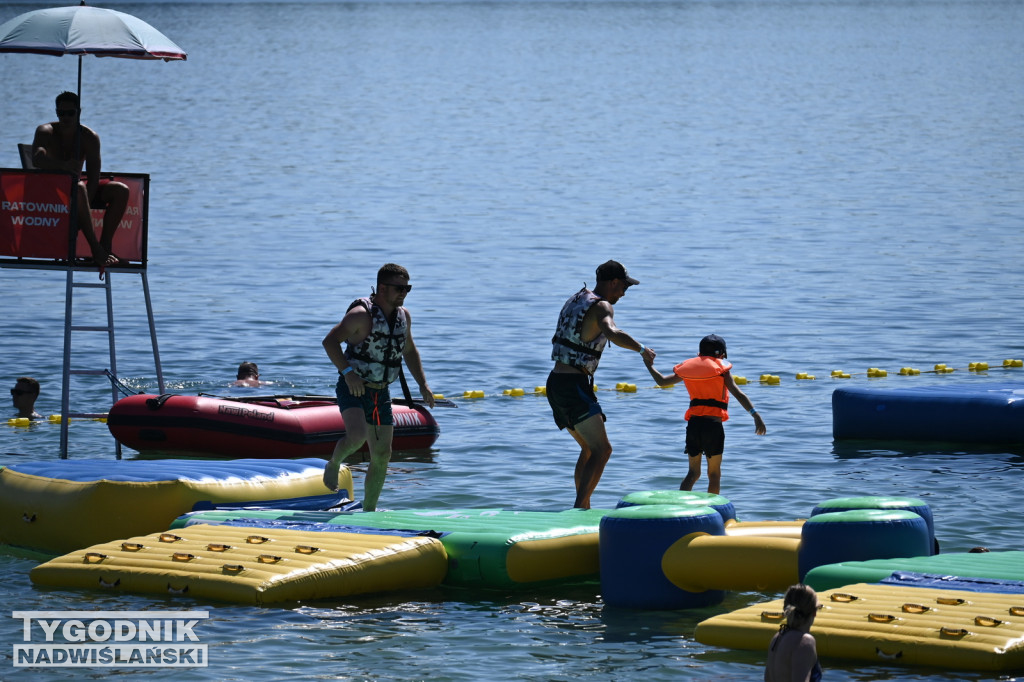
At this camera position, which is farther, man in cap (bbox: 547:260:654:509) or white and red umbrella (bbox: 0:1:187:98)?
white and red umbrella (bbox: 0:1:187:98)

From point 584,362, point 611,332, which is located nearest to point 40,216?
point 584,362

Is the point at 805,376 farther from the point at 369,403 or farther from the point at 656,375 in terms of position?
the point at 369,403

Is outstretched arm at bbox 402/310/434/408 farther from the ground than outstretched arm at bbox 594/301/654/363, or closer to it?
closer to it

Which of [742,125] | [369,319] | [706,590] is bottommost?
[706,590]

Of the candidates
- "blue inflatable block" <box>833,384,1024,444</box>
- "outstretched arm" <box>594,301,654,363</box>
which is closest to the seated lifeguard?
"outstretched arm" <box>594,301,654,363</box>

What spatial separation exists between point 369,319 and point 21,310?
18.3 m

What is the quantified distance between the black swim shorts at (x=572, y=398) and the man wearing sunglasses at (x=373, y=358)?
1171 mm

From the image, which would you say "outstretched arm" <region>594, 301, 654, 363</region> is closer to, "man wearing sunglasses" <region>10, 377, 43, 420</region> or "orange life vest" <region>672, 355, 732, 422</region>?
"orange life vest" <region>672, 355, 732, 422</region>

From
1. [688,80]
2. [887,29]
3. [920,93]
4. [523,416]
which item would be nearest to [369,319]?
[523,416]

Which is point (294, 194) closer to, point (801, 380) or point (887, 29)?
point (801, 380)

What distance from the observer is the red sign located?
50.8ft

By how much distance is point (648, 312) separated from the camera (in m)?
30.1

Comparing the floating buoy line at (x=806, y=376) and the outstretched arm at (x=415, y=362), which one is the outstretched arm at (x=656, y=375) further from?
the floating buoy line at (x=806, y=376)

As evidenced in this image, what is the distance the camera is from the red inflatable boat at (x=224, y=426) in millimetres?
16375
